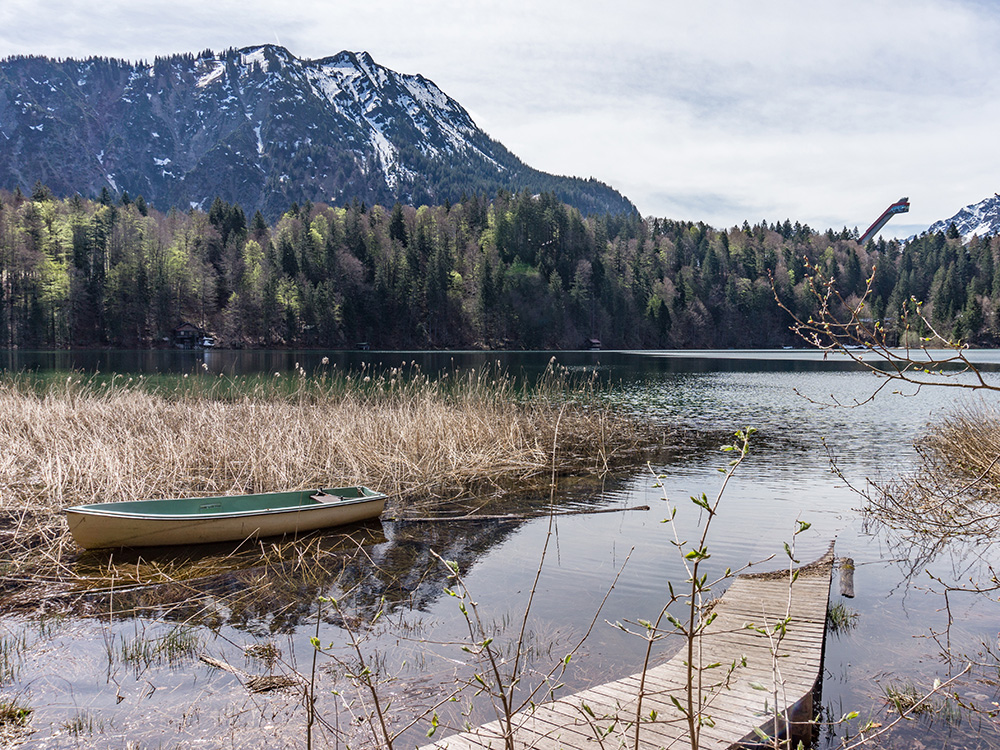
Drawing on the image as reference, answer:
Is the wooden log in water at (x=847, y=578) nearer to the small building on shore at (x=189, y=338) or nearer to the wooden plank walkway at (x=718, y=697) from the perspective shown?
the wooden plank walkway at (x=718, y=697)

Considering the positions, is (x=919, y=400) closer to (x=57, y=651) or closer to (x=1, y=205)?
(x=57, y=651)

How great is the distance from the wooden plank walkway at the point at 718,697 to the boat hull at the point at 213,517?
6772mm

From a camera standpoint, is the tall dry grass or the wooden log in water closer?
the wooden log in water

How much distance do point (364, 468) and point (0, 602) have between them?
7660 millimetres

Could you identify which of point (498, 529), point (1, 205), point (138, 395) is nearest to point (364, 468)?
point (498, 529)

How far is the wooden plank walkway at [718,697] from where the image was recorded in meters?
5.09

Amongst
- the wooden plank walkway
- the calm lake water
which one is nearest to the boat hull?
the calm lake water

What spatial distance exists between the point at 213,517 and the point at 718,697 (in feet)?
26.9

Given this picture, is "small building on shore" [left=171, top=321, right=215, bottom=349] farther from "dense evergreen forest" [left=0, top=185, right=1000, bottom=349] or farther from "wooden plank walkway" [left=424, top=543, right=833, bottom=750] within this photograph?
"wooden plank walkway" [left=424, top=543, right=833, bottom=750]

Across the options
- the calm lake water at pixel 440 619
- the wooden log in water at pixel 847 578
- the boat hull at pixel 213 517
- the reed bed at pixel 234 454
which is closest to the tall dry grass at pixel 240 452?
the reed bed at pixel 234 454

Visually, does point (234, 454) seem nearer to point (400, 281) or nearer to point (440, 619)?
point (440, 619)

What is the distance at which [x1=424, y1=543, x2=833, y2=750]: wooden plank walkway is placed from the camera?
509cm

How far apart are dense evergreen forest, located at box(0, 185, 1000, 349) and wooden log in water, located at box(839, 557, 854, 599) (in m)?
95.3

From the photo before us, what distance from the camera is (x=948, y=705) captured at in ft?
22.0
